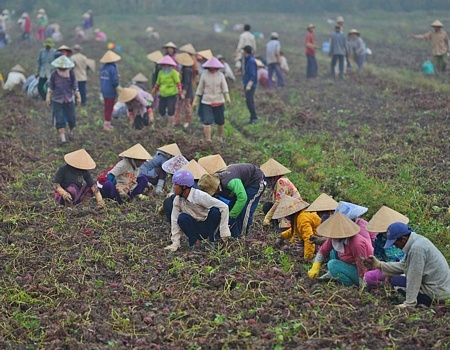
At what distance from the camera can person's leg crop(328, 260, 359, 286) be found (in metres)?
6.91

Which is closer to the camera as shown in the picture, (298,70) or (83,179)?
(83,179)

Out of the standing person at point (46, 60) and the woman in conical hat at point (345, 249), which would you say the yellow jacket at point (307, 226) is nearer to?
the woman in conical hat at point (345, 249)

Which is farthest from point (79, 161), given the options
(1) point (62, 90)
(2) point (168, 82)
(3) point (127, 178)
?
(2) point (168, 82)

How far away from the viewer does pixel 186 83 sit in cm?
1439

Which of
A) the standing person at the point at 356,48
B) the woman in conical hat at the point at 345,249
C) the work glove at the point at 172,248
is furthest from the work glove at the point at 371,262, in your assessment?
the standing person at the point at 356,48

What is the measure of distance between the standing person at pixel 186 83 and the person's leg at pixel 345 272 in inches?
300

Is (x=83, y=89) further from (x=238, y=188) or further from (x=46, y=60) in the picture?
(x=238, y=188)

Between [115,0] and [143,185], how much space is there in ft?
109

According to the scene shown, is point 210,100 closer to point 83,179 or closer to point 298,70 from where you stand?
point 83,179

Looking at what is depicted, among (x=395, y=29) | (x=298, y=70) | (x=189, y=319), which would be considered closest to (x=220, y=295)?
(x=189, y=319)

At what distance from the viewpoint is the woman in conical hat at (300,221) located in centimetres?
754

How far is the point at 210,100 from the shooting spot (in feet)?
41.2

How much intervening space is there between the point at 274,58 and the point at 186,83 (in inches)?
183

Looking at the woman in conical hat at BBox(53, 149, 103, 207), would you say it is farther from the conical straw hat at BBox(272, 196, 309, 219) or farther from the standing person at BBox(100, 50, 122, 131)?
the standing person at BBox(100, 50, 122, 131)
